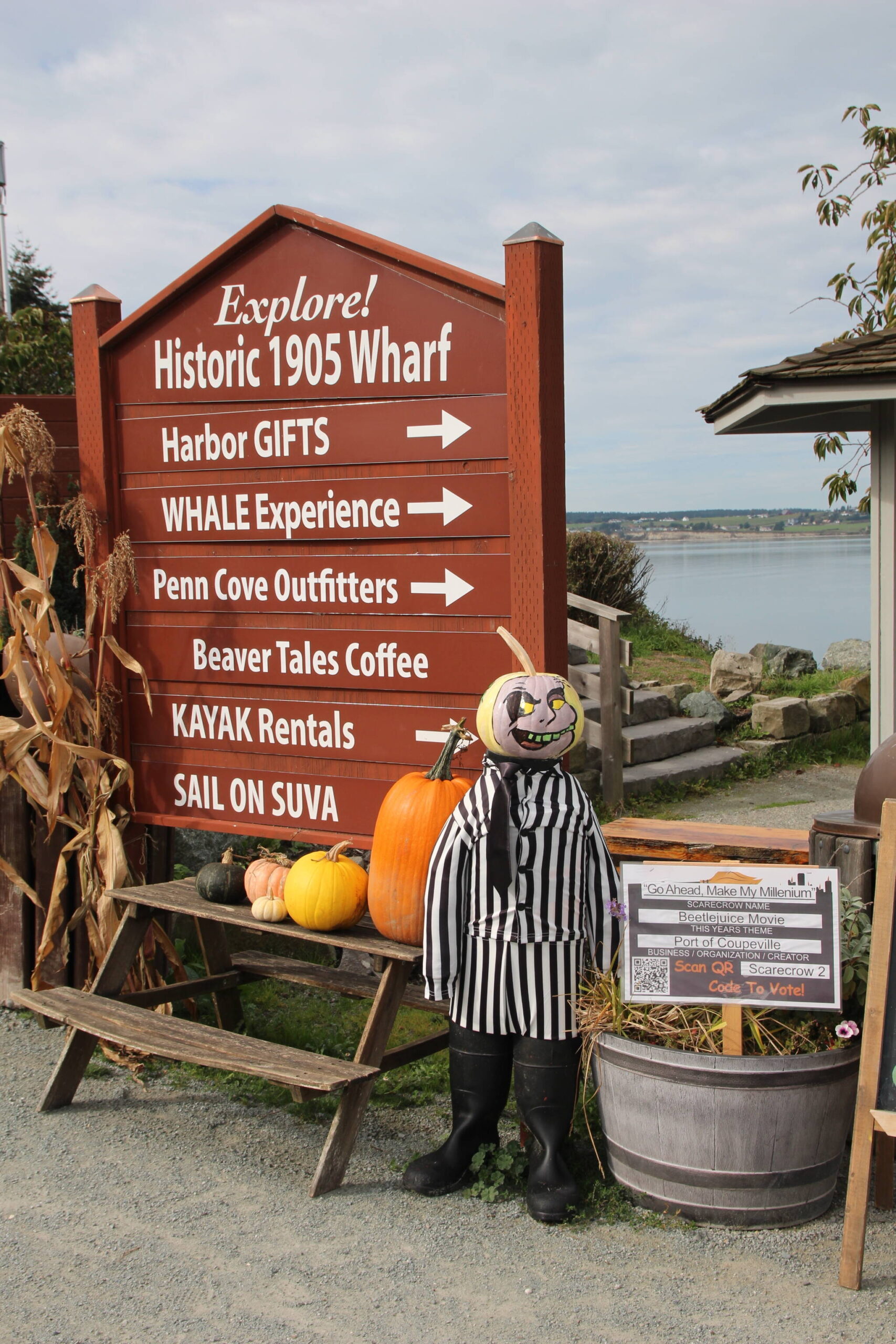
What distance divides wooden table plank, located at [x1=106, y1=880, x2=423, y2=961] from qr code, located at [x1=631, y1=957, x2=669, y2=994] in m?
0.67

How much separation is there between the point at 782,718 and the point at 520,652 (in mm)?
8136

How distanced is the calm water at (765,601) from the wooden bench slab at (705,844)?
504 centimetres

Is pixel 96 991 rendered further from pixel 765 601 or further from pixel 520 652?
pixel 765 601


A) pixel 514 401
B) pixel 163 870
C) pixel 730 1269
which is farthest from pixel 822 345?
pixel 730 1269

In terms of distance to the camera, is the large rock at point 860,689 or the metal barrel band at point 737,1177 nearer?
the metal barrel band at point 737,1177

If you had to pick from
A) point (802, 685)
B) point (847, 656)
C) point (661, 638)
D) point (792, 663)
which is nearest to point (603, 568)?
point (661, 638)

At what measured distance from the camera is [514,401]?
146 inches

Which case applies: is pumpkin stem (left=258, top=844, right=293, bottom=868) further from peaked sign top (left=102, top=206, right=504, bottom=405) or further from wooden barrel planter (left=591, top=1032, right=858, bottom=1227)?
peaked sign top (left=102, top=206, right=504, bottom=405)

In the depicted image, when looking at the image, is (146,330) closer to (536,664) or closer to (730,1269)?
(536,664)

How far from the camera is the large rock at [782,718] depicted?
11.3 m

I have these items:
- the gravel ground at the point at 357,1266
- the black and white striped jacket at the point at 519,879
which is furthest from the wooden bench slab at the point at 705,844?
the gravel ground at the point at 357,1266

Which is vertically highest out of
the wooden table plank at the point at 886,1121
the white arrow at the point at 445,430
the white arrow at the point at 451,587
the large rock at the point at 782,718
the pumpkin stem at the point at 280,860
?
the white arrow at the point at 445,430

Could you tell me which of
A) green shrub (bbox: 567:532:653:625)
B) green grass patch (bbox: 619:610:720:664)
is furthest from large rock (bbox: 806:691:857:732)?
green shrub (bbox: 567:532:653:625)

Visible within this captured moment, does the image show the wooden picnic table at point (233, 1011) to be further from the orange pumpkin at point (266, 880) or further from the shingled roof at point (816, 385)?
the shingled roof at point (816, 385)
